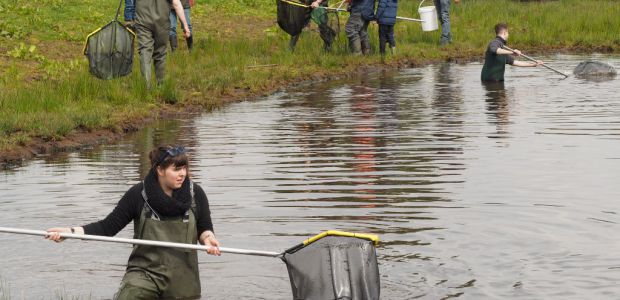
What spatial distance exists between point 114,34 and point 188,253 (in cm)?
1038

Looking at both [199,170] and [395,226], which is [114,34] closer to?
[199,170]

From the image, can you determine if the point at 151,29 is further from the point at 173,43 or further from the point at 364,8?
the point at 364,8

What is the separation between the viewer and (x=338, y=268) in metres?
8.19

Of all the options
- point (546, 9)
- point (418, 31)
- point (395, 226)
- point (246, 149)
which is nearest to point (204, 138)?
point (246, 149)

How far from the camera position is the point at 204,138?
51.7ft

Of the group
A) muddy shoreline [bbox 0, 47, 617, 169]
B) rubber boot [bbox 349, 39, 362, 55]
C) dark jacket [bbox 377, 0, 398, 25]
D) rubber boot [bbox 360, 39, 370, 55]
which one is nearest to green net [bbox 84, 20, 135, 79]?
muddy shoreline [bbox 0, 47, 617, 169]

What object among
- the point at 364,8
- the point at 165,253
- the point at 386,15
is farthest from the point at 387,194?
the point at 364,8

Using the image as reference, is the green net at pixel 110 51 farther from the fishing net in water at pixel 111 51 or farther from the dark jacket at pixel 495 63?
the dark jacket at pixel 495 63

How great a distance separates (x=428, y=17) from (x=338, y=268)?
18723 mm

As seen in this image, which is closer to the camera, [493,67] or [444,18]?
[493,67]

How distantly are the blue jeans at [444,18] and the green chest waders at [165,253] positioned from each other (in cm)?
1888

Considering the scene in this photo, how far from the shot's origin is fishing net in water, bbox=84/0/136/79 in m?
18.2

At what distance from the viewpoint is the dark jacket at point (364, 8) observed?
24.3 meters

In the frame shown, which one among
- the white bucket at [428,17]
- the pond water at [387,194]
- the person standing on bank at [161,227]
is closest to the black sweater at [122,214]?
the person standing on bank at [161,227]
